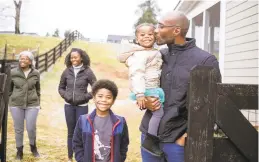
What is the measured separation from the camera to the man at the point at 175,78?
87.4 inches

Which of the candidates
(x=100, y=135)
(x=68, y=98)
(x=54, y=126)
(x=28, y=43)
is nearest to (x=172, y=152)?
(x=100, y=135)

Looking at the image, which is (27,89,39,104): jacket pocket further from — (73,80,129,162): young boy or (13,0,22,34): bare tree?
(13,0,22,34): bare tree

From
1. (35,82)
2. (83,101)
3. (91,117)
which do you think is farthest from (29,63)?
(91,117)

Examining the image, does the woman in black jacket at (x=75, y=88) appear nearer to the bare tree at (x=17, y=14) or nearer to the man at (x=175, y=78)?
the man at (x=175, y=78)

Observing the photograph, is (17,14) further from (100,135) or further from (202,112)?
(202,112)

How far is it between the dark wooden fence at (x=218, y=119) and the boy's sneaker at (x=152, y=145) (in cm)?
48

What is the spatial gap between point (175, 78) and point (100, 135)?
3.26 ft

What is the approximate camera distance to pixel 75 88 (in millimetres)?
5422

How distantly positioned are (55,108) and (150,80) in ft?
32.3

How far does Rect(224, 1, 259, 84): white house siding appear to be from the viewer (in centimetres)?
722

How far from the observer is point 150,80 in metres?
2.45

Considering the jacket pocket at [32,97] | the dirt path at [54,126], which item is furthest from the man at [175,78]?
the dirt path at [54,126]

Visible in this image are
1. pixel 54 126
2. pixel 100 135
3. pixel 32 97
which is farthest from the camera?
pixel 54 126

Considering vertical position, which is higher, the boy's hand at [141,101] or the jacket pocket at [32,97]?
the boy's hand at [141,101]
